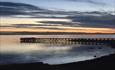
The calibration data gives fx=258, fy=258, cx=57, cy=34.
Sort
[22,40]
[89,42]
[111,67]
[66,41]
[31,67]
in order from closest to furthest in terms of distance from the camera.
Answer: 1. [111,67]
2. [31,67]
3. [89,42]
4. [66,41]
5. [22,40]

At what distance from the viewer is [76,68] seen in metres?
13.1

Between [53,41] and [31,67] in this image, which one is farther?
[53,41]

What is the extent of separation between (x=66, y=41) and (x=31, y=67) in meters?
59.1

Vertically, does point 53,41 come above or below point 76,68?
below

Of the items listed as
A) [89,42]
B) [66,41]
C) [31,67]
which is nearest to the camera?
[31,67]

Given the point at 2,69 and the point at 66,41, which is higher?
the point at 2,69

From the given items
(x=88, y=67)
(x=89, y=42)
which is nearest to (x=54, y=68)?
(x=88, y=67)

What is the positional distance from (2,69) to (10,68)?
50 cm

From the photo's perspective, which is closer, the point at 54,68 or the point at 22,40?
the point at 54,68

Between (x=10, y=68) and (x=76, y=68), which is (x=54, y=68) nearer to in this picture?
(x=76, y=68)

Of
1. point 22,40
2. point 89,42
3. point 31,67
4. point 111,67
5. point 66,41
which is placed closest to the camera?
point 111,67

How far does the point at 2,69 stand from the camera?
13.0 meters

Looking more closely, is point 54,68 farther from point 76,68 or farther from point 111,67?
point 111,67

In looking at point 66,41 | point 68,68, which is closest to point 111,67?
point 68,68
